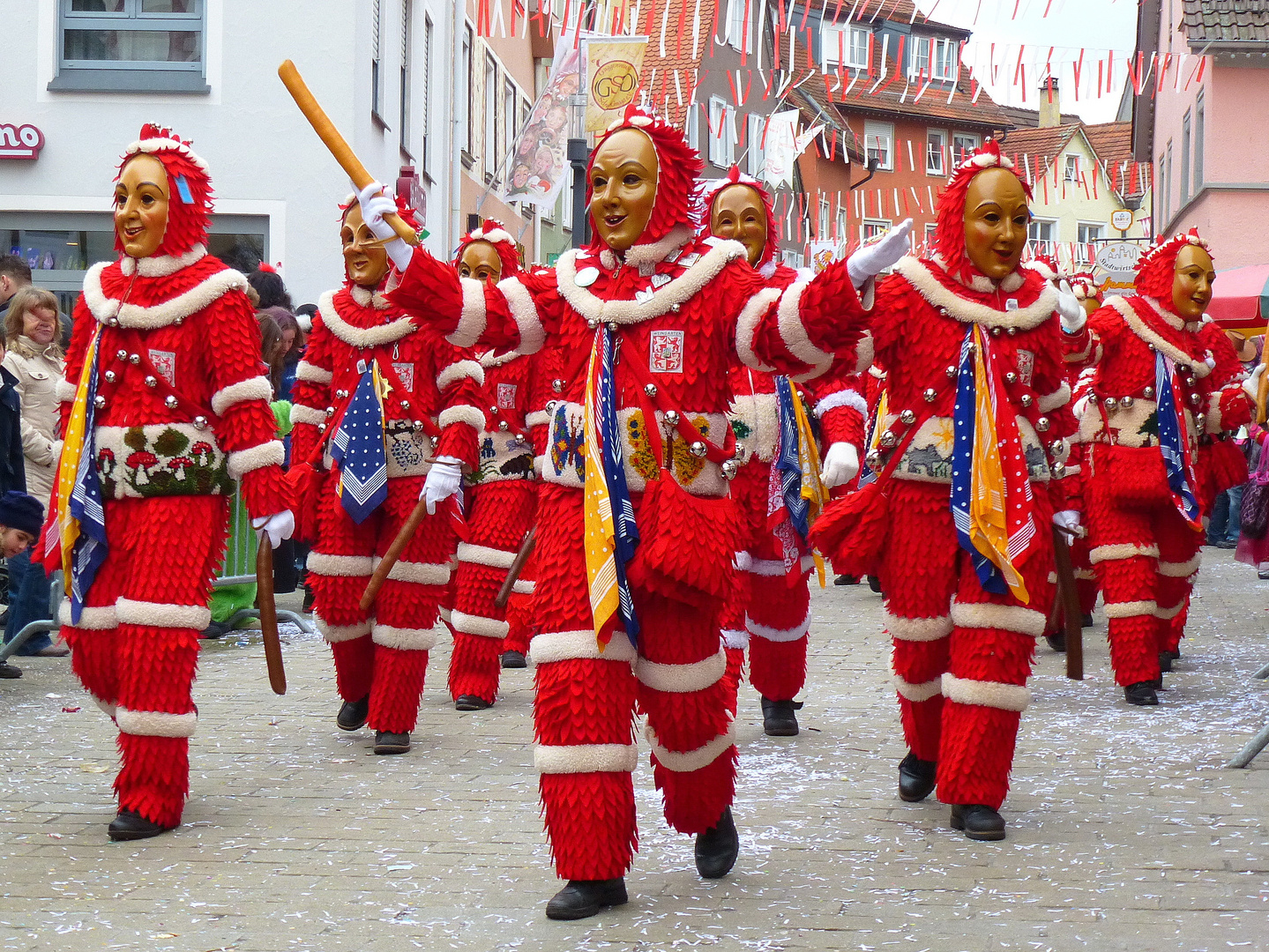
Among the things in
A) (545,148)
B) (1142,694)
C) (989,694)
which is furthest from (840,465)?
(545,148)

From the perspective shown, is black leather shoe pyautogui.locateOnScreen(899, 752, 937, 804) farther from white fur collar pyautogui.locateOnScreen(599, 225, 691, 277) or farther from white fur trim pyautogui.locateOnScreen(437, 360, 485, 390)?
white fur trim pyautogui.locateOnScreen(437, 360, 485, 390)

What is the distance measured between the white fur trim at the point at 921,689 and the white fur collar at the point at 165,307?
8.39 ft

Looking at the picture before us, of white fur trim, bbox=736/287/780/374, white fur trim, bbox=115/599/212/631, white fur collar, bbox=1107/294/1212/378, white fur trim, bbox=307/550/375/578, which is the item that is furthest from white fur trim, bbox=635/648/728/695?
white fur collar, bbox=1107/294/1212/378

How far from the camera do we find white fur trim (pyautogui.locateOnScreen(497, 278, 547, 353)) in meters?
4.54

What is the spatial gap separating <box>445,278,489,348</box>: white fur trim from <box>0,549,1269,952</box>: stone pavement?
1.51 metres

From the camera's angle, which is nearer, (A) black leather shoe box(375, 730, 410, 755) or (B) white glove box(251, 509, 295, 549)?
(B) white glove box(251, 509, 295, 549)

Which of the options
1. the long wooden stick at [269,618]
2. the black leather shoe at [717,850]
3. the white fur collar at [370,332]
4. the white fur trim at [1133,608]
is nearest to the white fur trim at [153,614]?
the long wooden stick at [269,618]

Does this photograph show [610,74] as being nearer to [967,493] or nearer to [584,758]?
[967,493]

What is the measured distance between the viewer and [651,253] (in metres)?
4.50

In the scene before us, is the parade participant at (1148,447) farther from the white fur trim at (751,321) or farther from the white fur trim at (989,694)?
the white fur trim at (751,321)

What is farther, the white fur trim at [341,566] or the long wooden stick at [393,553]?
the white fur trim at [341,566]

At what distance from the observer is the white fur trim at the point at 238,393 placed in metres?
5.35

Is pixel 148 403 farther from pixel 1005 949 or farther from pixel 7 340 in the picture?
pixel 7 340

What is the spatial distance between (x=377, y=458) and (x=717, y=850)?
8.20 feet
